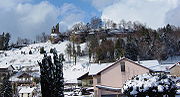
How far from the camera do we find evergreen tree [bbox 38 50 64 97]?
1062 inches

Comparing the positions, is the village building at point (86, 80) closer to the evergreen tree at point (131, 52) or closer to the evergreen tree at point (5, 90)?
the evergreen tree at point (131, 52)

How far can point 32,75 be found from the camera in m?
81.4

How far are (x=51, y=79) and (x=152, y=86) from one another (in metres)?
8.93

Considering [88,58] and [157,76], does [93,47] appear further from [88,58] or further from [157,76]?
[157,76]

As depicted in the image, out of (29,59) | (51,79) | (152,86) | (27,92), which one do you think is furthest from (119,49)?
(152,86)

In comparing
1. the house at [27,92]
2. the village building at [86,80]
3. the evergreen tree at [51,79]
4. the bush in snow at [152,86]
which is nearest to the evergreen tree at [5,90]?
the house at [27,92]

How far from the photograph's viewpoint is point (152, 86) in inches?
910

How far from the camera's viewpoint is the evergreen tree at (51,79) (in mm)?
26969

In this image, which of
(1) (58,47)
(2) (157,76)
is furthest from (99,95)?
(1) (58,47)

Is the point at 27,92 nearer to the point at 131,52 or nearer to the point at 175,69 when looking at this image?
the point at 175,69

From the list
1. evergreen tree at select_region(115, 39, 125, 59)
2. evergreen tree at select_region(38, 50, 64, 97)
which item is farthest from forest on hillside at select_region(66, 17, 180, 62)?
evergreen tree at select_region(38, 50, 64, 97)

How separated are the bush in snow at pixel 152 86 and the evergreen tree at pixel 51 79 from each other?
6471 mm

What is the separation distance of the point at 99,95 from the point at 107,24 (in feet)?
367

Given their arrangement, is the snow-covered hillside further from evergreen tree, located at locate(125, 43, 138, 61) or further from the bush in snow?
the bush in snow
